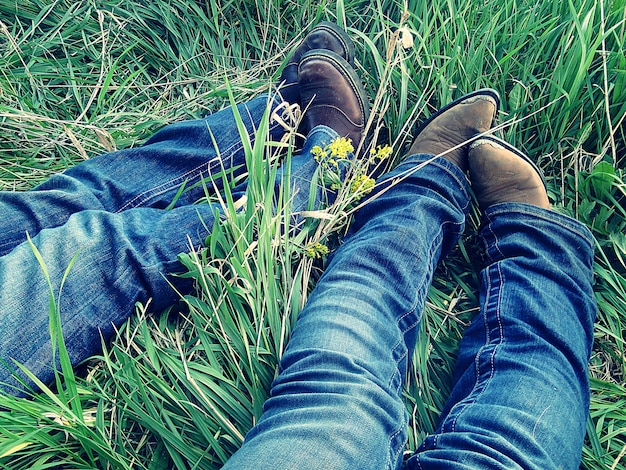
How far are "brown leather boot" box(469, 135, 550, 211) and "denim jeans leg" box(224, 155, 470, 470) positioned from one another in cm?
6

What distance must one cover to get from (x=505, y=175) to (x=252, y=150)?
0.60m

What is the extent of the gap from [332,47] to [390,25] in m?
0.18

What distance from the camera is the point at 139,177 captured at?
1.16 meters

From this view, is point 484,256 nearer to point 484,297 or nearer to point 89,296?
point 484,297

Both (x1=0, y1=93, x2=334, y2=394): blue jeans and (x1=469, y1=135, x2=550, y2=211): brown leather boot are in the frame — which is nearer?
(x1=0, y1=93, x2=334, y2=394): blue jeans

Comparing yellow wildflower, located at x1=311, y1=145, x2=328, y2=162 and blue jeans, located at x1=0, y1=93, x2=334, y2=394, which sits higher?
yellow wildflower, located at x1=311, y1=145, x2=328, y2=162

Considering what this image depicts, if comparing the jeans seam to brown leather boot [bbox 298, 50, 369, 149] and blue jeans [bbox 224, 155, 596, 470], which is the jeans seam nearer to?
blue jeans [bbox 224, 155, 596, 470]

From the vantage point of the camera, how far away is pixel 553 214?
1099 mm

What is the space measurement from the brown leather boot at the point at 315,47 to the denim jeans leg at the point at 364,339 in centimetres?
43

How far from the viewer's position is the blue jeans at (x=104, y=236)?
2.85ft

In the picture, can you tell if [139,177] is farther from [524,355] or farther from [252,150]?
[524,355]

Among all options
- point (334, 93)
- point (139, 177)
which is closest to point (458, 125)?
point (334, 93)

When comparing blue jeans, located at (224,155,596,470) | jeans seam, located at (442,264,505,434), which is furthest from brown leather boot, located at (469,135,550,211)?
jeans seam, located at (442,264,505,434)

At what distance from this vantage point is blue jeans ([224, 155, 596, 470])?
2.39 ft
